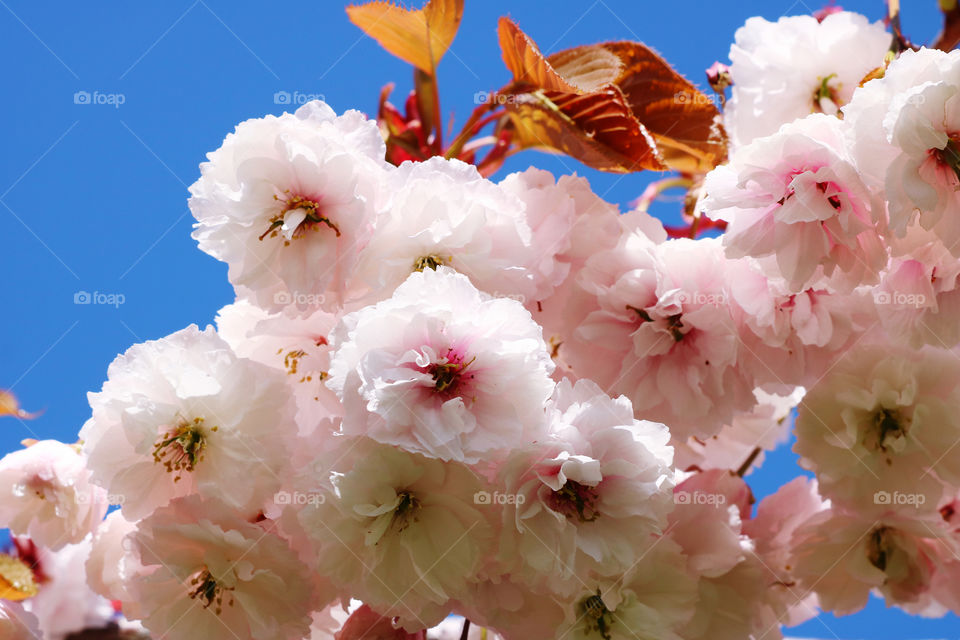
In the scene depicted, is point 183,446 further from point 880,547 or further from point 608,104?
point 880,547

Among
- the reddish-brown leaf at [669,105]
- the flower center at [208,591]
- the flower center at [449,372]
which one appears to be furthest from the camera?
the reddish-brown leaf at [669,105]

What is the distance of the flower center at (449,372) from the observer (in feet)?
1.77

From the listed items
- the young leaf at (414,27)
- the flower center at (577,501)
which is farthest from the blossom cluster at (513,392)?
the young leaf at (414,27)

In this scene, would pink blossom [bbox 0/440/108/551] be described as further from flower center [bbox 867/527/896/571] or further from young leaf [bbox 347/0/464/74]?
flower center [bbox 867/527/896/571]

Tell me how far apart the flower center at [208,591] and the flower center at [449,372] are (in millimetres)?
237

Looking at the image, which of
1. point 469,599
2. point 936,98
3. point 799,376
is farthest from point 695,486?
point 936,98

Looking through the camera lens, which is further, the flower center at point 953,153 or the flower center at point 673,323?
the flower center at point 673,323

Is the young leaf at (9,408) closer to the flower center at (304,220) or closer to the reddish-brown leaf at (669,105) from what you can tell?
the flower center at (304,220)

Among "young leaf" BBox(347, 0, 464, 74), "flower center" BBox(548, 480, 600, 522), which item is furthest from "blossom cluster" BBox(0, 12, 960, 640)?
"young leaf" BBox(347, 0, 464, 74)

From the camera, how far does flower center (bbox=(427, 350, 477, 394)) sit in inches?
21.3

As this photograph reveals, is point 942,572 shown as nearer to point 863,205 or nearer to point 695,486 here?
point 695,486

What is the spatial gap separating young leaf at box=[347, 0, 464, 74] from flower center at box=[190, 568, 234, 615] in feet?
1.59

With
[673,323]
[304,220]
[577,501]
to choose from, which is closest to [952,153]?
[673,323]

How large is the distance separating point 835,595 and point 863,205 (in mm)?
404
